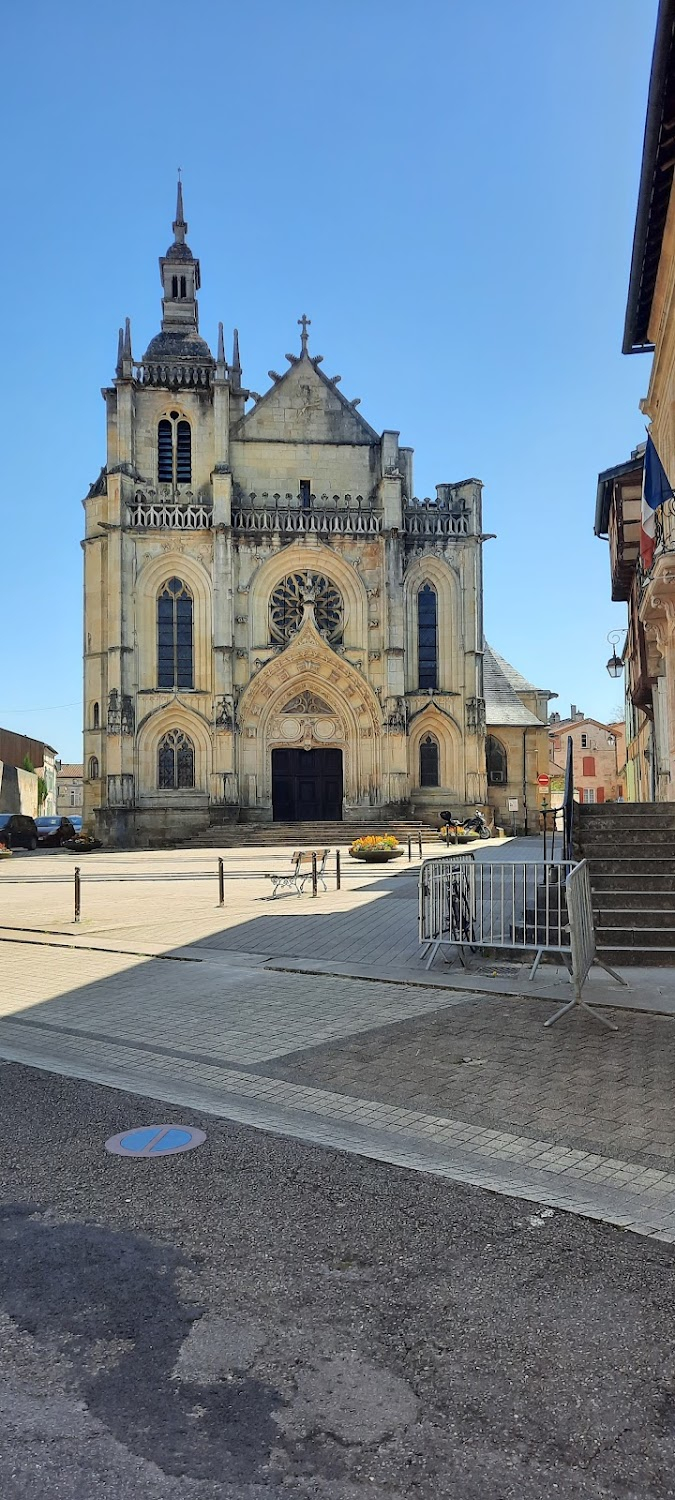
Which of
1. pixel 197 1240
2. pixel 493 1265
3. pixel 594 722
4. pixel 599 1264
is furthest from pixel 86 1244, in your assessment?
pixel 594 722

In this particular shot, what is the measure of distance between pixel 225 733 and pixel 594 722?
184 feet

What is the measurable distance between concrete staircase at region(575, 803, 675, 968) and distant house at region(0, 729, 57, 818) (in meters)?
48.5

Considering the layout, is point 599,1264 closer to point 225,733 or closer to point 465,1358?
point 465,1358

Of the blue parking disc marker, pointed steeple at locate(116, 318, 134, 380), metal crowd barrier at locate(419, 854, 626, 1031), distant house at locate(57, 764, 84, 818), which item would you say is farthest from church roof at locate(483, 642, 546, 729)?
distant house at locate(57, 764, 84, 818)

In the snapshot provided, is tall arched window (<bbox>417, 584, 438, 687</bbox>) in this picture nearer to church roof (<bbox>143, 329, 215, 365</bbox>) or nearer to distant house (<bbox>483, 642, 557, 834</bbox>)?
distant house (<bbox>483, 642, 557, 834</bbox>)

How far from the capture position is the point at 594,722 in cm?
9062

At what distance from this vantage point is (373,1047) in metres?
7.27

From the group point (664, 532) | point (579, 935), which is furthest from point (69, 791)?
point (579, 935)

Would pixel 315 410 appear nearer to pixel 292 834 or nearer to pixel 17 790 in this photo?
pixel 292 834

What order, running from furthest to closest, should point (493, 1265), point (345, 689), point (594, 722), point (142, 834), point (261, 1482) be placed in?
point (594, 722), point (345, 689), point (142, 834), point (493, 1265), point (261, 1482)

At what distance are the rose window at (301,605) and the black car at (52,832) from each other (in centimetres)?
1305

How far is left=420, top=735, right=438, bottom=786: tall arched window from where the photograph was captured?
4491 cm

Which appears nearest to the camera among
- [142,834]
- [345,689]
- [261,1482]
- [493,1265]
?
[261,1482]

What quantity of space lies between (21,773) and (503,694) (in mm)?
30553
